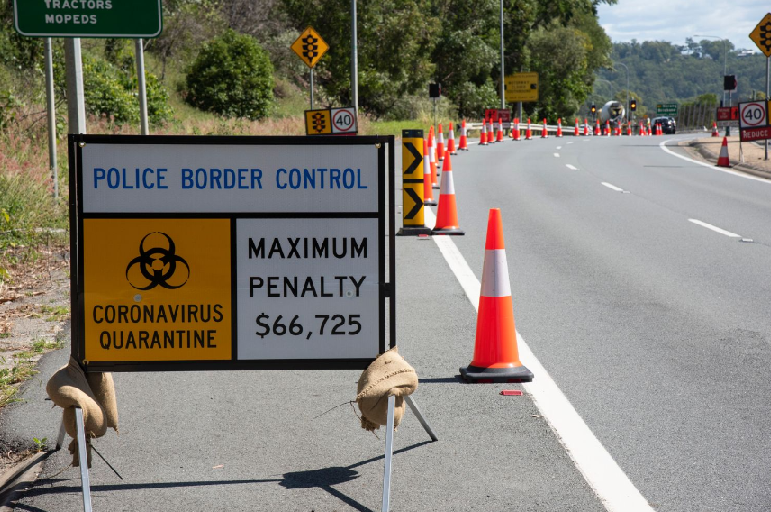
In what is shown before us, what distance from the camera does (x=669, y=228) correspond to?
43.5 feet

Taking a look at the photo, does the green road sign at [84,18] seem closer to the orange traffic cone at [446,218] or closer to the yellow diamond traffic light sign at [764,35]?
the orange traffic cone at [446,218]

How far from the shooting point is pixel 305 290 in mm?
4434

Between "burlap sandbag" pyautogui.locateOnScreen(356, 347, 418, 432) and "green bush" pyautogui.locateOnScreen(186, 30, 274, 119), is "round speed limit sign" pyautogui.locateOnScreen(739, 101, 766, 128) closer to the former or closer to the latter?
"green bush" pyautogui.locateOnScreen(186, 30, 274, 119)

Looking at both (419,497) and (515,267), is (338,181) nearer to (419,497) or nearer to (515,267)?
(419,497)

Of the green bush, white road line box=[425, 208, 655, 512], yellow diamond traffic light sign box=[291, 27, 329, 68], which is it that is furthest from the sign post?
the green bush

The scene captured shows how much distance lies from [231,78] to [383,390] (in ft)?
119

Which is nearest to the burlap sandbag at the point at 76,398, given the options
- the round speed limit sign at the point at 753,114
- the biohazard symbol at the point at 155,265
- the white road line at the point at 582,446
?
the biohazard symbol at the point at 155,265

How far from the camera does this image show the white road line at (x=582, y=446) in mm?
4012

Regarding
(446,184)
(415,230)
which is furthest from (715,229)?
(415,230)

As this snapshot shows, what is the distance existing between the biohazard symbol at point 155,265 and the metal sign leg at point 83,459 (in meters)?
0.62

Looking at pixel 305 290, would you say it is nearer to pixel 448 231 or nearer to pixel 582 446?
pixel 582 446

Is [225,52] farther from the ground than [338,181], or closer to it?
farther from the ground

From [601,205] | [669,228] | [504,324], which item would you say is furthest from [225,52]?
[504,324]

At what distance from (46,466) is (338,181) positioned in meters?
1.84
